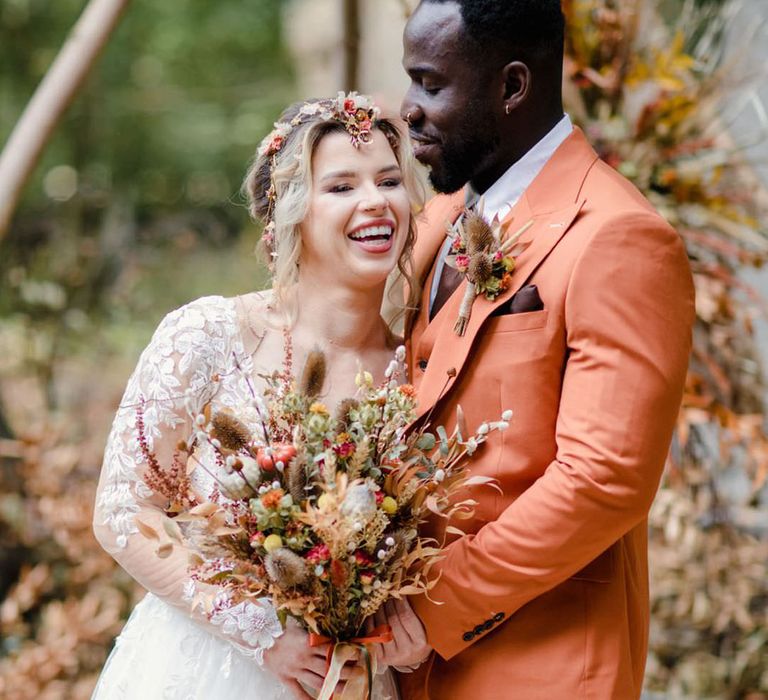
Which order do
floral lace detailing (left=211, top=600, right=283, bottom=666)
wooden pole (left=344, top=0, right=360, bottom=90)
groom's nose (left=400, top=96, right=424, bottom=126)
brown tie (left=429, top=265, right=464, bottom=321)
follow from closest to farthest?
1. floral lace detailing (left=211, top=600, right=283, bottom=666)
2. groom's nose (left=400, top=96, right=424, bottom=126)
3. brown tie (left=429, top=265, right=464, bottom=321)
4. wooden pole (left=344, top=0, right=360, bottom=90)

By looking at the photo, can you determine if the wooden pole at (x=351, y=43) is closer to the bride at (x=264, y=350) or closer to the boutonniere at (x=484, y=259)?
the bride at (x=264, y=350)

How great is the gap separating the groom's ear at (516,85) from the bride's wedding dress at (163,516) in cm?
78

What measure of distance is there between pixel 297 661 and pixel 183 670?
1.10 ft

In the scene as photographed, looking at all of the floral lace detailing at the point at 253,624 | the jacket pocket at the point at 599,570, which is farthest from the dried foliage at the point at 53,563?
the jacket pocket at the point at 599,570

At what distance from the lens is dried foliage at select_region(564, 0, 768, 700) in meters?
3.78

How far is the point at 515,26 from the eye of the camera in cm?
218

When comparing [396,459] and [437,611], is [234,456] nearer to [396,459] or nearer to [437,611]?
[396,459]

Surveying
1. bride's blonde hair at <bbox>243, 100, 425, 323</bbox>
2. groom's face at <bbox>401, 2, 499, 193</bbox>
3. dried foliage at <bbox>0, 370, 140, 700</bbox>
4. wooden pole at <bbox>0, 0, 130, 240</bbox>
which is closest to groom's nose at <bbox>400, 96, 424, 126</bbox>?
groom's face at <bbox>401, 2, 499, 193</bbox>

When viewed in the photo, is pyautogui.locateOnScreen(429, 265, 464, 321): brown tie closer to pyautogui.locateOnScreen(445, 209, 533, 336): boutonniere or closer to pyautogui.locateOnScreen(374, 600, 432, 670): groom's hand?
pyautogui.locateOnScreen(445, 209, 533, 336): boutonniere

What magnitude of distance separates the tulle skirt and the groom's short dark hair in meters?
1.37

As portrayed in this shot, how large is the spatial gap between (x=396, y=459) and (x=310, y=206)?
2.38 feet

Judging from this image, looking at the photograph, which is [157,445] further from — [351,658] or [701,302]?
[701,302]

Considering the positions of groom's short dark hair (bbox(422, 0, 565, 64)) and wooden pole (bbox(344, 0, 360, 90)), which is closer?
groom's short dark hair (bbox(422, 0, 565, 64))

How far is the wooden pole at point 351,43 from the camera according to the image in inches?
162
